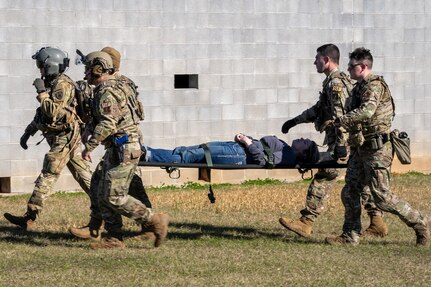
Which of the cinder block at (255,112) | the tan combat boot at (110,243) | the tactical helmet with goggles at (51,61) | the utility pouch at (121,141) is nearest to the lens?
the utility pouch at (121,141)

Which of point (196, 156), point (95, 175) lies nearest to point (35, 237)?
point (95, 175)

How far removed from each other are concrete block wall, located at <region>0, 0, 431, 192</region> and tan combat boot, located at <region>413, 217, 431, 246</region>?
5.78m

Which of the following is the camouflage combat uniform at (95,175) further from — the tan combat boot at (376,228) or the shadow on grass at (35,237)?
the tan combat boot at (376,228)

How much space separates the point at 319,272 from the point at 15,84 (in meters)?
6.56

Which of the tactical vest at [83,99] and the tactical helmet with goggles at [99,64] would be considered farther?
the tactical vest at [83,99]

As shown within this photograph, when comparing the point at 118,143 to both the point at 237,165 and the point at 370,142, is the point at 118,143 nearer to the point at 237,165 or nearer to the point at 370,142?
the point at 237,165

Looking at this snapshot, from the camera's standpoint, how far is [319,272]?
979 centimetres

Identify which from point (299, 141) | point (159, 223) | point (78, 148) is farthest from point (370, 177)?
point (78, 148)

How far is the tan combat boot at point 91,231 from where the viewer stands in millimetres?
11281

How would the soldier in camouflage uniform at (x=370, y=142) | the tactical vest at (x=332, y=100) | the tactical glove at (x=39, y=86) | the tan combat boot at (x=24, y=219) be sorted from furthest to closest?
the tan combat boot at (x=24, y=219) < the tactical glove at (x=39, y=86) < the tactical vest at (x=332, y=100) < the soldier in camouflage uniform at (x=370, y=142)

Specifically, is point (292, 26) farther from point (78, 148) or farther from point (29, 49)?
point (78, 148)

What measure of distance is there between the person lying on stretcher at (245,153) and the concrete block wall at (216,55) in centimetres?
462

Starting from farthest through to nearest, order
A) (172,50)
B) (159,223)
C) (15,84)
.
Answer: (172,50)
(15,84)
(159,223)

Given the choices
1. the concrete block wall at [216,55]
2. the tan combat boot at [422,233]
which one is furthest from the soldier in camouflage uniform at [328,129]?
the concrete block wall at [216,55]
